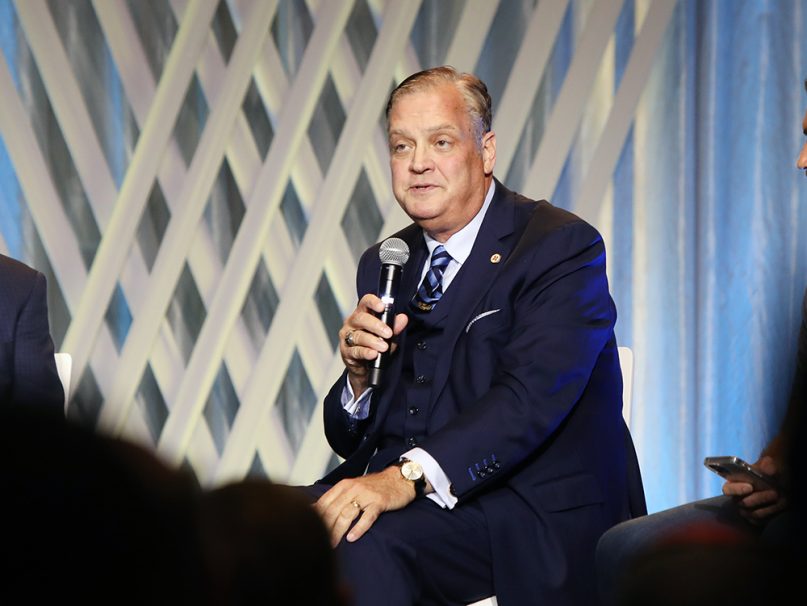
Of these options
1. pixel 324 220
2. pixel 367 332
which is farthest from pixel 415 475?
pixel 324 220

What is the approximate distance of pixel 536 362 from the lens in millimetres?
1575

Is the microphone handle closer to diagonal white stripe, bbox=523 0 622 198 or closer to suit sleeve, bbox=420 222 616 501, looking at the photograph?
suit sleeve, bbox=420 222 616 501

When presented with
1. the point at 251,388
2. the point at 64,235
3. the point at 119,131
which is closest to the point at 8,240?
the point at 64,235

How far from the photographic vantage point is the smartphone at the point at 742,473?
1388 mm

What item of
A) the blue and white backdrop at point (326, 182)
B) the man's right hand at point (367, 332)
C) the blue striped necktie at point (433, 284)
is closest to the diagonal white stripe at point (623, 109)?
the blue and white backdrop at point (326, 182)

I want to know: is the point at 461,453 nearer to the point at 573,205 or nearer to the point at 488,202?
the point at 488,202

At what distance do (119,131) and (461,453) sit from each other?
1.67 meters

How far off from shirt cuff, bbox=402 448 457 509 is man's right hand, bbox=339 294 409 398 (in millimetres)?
173

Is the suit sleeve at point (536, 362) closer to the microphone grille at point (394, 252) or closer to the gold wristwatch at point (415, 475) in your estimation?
the gold wristwatch at point (415, 475)

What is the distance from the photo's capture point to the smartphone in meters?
1.39

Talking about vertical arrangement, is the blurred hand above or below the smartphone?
below

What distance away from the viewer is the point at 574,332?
162cm

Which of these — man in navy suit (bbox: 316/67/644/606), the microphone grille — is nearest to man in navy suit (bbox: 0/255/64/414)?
man in navy suit (bbox: 316/67/644/606)

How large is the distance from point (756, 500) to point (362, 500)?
20.1 inches
